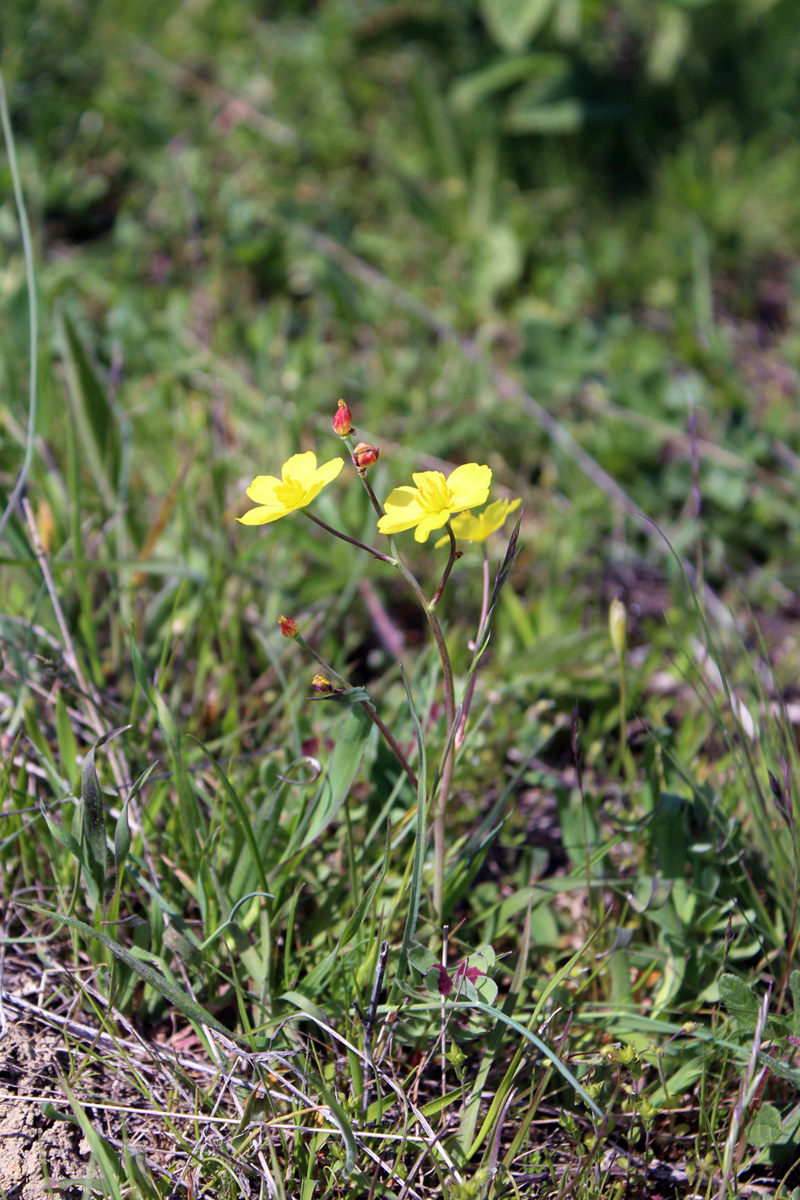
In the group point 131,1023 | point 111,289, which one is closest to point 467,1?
point 111,289

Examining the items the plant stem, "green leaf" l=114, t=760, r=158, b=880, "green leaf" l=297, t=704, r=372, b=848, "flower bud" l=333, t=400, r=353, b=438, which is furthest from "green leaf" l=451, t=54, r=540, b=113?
"green leaf" l=114, t=760, r=158, b=880

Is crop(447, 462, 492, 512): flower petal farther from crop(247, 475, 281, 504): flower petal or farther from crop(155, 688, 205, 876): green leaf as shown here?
crop(155, 688, 205, 876): green leaf

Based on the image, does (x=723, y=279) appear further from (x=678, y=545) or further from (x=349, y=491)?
(x=349, y=491)

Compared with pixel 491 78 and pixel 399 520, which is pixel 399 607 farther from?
pixel 491 78

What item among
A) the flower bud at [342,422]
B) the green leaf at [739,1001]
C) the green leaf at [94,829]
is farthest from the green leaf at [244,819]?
the green leaf at [739,1001]

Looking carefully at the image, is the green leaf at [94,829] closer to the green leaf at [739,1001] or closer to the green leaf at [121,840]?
the green leaf at [121,840]

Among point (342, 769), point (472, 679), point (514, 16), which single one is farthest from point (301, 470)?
point (514, 16)
